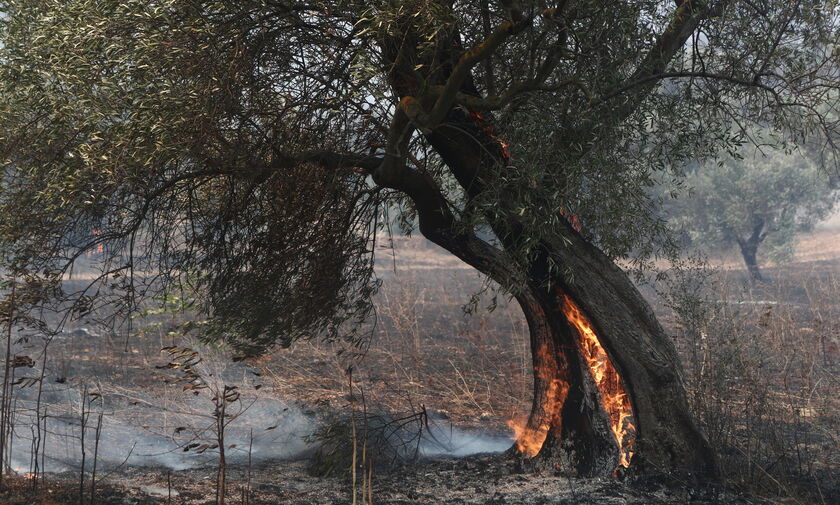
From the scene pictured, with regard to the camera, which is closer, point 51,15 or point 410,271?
point 51,15

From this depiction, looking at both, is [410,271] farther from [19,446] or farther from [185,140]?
[185,140]

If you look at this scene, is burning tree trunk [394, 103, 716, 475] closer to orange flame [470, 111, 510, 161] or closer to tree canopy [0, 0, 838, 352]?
orange flame [470, 111, 510, 161]

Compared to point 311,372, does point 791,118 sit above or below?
above

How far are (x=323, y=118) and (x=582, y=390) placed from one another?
15.1ft

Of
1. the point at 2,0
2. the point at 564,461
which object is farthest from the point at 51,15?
the point at 564,461

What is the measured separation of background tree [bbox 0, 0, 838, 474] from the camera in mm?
6684

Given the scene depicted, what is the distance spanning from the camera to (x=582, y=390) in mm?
9406

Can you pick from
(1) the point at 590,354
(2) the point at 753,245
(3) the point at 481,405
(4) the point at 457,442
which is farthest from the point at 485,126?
(2) the point at 753,245

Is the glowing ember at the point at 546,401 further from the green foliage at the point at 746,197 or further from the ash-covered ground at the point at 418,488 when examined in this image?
the green foliage at the point at 746,197

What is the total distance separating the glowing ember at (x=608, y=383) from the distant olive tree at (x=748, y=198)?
93.5 ft

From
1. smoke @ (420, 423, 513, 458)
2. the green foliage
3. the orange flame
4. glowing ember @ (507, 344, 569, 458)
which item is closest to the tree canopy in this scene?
the orange flame

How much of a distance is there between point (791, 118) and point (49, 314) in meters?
24.5

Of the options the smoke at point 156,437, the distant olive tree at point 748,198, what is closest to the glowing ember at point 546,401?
the smoke at point 156,437

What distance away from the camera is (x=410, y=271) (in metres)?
38.1
